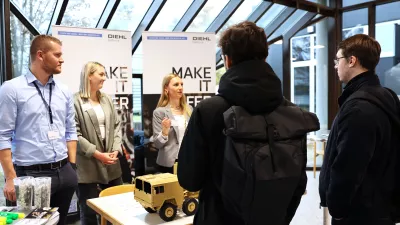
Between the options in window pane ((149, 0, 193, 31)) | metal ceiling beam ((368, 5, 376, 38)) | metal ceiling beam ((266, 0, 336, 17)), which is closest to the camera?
window pane ((149, 0, 193, 31))

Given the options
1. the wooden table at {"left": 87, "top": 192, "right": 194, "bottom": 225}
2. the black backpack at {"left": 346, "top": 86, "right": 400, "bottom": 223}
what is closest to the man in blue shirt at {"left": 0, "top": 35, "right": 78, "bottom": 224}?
the wooden table at {"left": 87, "top": 192, "right": 194, "bottom": 225}

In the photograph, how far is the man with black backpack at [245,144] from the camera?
1.24 meters

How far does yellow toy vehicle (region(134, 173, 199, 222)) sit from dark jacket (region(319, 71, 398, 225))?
2.36ft

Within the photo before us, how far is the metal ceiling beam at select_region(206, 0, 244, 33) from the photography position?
5.21 m

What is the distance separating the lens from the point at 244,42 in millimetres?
1318

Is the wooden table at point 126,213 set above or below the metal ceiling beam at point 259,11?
below

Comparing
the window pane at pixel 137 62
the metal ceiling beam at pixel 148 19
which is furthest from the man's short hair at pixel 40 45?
the window pane at pixel 137 62

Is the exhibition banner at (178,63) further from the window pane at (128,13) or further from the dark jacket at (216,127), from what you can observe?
the dark jacket at (216,127)

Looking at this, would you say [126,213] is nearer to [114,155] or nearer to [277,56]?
[114,155]

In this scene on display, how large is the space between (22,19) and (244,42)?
3229 millimetres

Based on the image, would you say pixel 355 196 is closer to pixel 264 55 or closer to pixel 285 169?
pixel 285 169

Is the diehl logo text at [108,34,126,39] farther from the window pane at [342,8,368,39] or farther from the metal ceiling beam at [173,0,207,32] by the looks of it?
the window pane at [342,8,368,39]

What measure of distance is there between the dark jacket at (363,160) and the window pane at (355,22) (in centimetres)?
475

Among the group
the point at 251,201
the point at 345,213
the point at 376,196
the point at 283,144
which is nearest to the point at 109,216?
the point at 251,201
